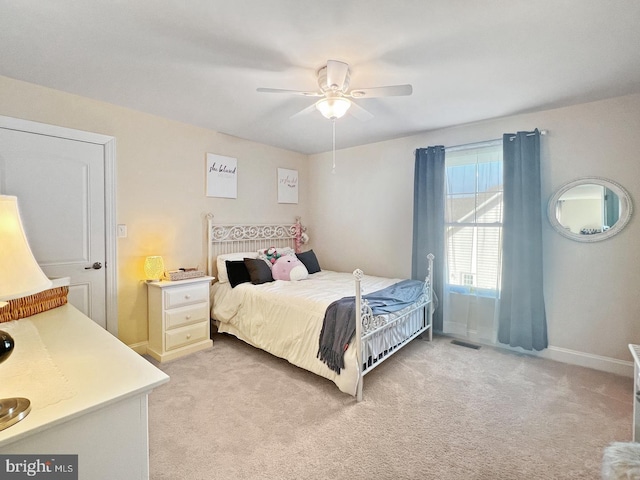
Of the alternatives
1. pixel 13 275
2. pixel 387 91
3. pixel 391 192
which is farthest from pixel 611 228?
pixel 13 275

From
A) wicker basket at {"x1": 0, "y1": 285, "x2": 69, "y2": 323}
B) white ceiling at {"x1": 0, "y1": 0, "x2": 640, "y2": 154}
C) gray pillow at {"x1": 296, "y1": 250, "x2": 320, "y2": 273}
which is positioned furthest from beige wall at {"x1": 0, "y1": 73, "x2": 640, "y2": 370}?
wicker basket at {"x1": 0, "y1": 285, "x2": 69, "y2": 323}

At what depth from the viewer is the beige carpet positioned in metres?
1.69

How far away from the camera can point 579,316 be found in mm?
2930

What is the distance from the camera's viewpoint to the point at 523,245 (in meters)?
3.06

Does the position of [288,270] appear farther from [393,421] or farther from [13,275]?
[13,275]

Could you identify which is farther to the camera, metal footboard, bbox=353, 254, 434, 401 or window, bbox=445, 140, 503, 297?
window, bbox=445, 140, 503, 297

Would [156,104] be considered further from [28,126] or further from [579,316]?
[579,316]

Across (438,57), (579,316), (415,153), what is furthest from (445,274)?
(438,57)

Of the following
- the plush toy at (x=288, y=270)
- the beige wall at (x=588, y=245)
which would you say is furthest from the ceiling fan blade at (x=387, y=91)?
the plush toy at (x=288, y=270)

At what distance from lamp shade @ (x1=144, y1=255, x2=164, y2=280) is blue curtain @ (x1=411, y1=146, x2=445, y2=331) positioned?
9.34 feet

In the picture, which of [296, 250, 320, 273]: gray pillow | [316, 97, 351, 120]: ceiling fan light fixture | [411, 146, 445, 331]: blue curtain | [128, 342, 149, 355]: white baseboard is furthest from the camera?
[296, 250, 320, 273]: gray pillow

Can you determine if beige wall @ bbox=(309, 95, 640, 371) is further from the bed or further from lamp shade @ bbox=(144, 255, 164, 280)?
lamp shade @ bbox=(144, 255, 164, 280)

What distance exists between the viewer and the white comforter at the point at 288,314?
2.56 metres

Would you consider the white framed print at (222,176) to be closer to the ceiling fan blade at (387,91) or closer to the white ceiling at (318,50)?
the white ceiling at (318,50)
